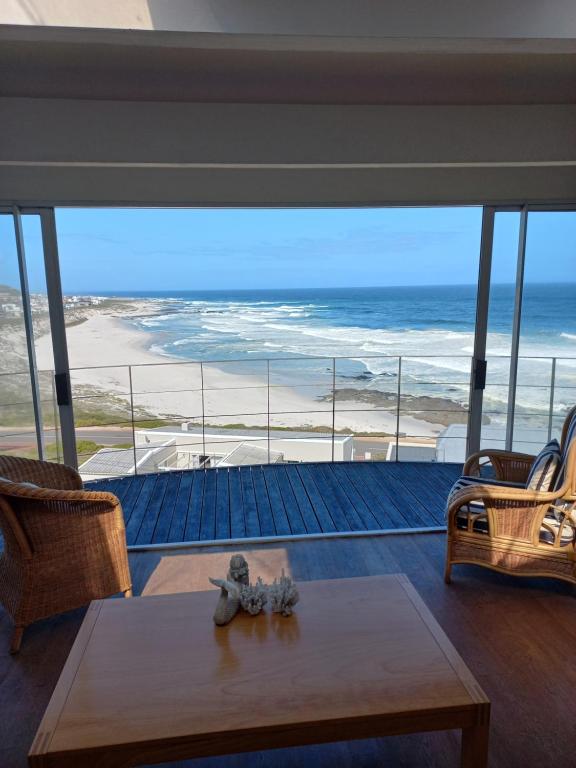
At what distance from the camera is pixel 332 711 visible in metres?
1.25

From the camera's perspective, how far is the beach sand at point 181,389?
9875 mm

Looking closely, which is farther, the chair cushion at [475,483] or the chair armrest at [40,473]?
the chair cushion at [475,483]

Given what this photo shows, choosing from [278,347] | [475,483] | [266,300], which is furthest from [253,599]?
Answer: [266,300]

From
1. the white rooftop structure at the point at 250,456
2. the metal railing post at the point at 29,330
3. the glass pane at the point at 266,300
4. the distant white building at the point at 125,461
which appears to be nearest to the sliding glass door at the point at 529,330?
the metal railing post at the point at 29,330

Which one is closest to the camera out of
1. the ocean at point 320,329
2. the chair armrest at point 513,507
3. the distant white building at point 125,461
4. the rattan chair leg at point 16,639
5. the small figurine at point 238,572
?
the small figurine at point 238,572

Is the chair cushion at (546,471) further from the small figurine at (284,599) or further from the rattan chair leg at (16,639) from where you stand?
the rattan chair leg at (16,639)

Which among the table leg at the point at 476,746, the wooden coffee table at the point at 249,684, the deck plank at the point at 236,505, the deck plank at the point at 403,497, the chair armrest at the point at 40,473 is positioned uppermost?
the chair armrest at the point at 40,473

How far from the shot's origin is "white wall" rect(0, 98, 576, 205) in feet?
8.68

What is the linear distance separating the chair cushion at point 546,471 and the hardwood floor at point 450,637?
0.50 meters

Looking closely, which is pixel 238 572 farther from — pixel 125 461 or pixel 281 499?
pixel 125 461

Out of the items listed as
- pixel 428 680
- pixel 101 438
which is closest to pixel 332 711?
pixel 428 680

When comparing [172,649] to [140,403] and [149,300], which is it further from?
[149,300]

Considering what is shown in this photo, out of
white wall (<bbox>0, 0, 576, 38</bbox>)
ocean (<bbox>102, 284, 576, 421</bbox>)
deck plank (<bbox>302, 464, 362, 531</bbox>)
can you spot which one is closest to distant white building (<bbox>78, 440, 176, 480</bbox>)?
deck plank (<bbox>302, 464, 362, 531</bbox>)

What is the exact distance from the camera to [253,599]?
64.3 inches
